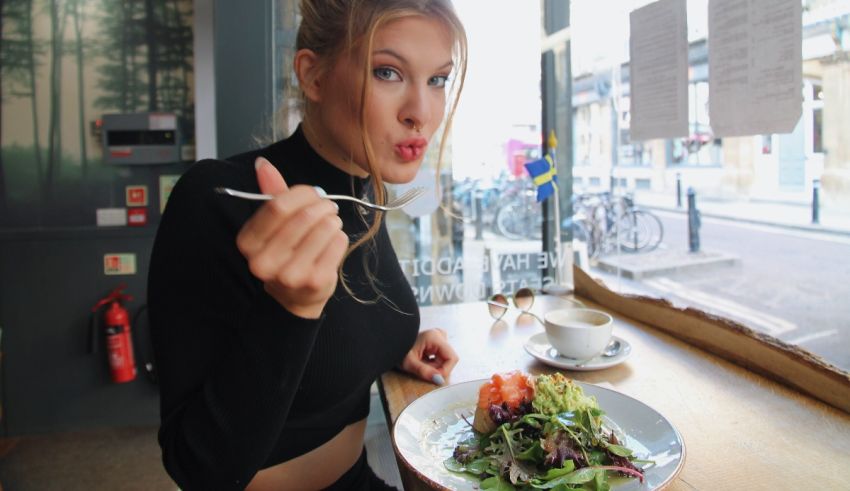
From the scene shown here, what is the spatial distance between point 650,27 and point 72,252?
2.58 meters

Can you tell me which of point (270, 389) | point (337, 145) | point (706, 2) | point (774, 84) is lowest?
point (270, 389)

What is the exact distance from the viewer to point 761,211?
9.20 feet

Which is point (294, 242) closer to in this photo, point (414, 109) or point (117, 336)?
point (414, 109)

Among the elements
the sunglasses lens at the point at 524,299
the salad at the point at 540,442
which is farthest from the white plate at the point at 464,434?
the sunglasses lens at the point at 524,299

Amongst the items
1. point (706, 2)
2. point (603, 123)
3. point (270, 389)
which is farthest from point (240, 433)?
point (603, 123)

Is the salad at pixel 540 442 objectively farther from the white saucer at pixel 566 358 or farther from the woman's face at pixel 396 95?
the woman's face at pixel 396 95

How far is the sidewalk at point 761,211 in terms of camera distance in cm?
176

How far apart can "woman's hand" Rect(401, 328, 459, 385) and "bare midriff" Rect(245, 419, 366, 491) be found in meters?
0.16

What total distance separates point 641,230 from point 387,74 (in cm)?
298

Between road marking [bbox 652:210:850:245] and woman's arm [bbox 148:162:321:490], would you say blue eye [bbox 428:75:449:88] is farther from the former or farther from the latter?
road marking [bbox 652:210:850:245]

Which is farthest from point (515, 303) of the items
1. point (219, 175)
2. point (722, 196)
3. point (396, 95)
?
point (722, 196)

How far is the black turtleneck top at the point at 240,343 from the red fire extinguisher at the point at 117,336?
194 cm

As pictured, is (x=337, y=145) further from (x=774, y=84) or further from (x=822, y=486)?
(x=774, y=84)

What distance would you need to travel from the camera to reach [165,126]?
2561mm
